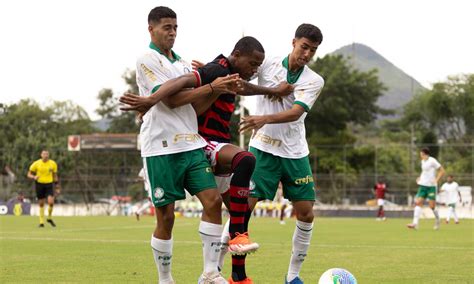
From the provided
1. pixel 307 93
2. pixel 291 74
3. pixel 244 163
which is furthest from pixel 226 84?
pixel 291 74

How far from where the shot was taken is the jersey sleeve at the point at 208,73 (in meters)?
7.69

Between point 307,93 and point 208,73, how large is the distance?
155 cm

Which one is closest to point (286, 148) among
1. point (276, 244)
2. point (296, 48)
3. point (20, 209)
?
point (296, 48)

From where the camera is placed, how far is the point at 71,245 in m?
15.6

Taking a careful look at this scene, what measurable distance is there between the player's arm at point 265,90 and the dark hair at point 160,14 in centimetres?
96

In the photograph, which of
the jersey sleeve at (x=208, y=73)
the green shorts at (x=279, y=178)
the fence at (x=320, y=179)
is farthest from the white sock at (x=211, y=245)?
the fence at (x=320, y=179)

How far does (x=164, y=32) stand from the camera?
772cm

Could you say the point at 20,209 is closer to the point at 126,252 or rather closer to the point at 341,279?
the point at 126,252

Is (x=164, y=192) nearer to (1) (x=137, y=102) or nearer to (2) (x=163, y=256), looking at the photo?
(2) (x=163, y=256)

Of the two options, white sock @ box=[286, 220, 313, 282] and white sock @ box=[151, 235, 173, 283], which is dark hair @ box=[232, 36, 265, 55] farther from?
white sock @ box=[286, 220, 313, 282]

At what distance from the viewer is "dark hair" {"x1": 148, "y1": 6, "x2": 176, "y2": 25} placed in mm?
7672

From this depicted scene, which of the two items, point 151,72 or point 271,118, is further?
point 271,118

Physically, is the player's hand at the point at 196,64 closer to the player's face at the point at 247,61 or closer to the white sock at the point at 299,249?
the player's face at the point at 247,61

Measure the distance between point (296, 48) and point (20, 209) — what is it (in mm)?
35127
